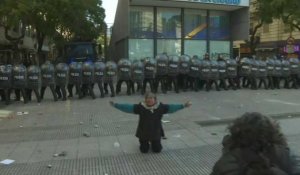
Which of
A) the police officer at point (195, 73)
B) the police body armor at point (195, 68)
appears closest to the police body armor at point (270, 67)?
the police officer at point (195, 73)

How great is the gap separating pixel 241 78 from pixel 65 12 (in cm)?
1096

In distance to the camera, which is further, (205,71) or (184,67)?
(205,71)

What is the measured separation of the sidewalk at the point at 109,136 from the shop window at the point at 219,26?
14.1 m

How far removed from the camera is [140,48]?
92.1 ft

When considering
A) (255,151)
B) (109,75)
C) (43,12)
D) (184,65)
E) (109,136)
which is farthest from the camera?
(43,12)

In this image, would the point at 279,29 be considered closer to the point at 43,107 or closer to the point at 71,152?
the point at 43,107

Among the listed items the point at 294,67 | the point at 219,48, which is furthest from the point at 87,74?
the point at 219,48

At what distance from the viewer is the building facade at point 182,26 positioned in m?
27.8

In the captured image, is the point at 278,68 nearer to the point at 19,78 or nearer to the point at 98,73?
the point at 98,73

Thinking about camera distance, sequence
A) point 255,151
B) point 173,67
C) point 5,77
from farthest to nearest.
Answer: point 173,67, point 5,77, point 255,151

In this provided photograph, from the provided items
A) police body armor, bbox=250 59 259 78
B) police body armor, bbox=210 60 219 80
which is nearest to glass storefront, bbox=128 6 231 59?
police body armor, bbox=250 59 259 78

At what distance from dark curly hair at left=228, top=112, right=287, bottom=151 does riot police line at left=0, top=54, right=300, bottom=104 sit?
13501mm

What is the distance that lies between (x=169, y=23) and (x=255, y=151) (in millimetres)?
26607

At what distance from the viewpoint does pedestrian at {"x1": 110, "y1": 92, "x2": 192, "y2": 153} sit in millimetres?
8031
